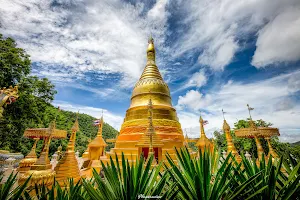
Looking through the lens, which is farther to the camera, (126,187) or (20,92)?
(20,92)

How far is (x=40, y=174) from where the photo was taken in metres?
5.68

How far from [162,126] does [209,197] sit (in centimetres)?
1112

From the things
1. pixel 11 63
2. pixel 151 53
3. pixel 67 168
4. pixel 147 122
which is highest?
pixel 151 53

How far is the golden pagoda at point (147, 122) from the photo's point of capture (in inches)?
464

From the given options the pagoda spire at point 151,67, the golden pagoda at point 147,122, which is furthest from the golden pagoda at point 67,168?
the pagoda spire at point 151,67

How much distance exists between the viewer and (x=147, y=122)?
12945mm

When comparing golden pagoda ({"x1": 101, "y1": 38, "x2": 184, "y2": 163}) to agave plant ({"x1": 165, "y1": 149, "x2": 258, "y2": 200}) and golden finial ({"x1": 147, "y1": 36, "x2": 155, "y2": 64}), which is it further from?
agave plant ({"x1": 165, "y1": 149, "x2": 258, "y2": 200})

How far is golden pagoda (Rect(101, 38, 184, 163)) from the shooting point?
11.8 metres

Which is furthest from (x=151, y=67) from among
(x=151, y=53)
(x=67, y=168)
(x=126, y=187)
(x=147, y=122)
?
(x=126, y=187)

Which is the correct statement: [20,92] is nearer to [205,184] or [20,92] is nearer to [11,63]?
[11,63]

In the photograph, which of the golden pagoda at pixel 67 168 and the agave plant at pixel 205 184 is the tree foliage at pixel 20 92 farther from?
the agave plant at pixel 205 184

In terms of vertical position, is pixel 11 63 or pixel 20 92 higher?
pixel 11 63

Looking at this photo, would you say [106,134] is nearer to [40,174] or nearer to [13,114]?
[13,114]

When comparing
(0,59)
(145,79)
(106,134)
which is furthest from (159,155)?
(106,134)
